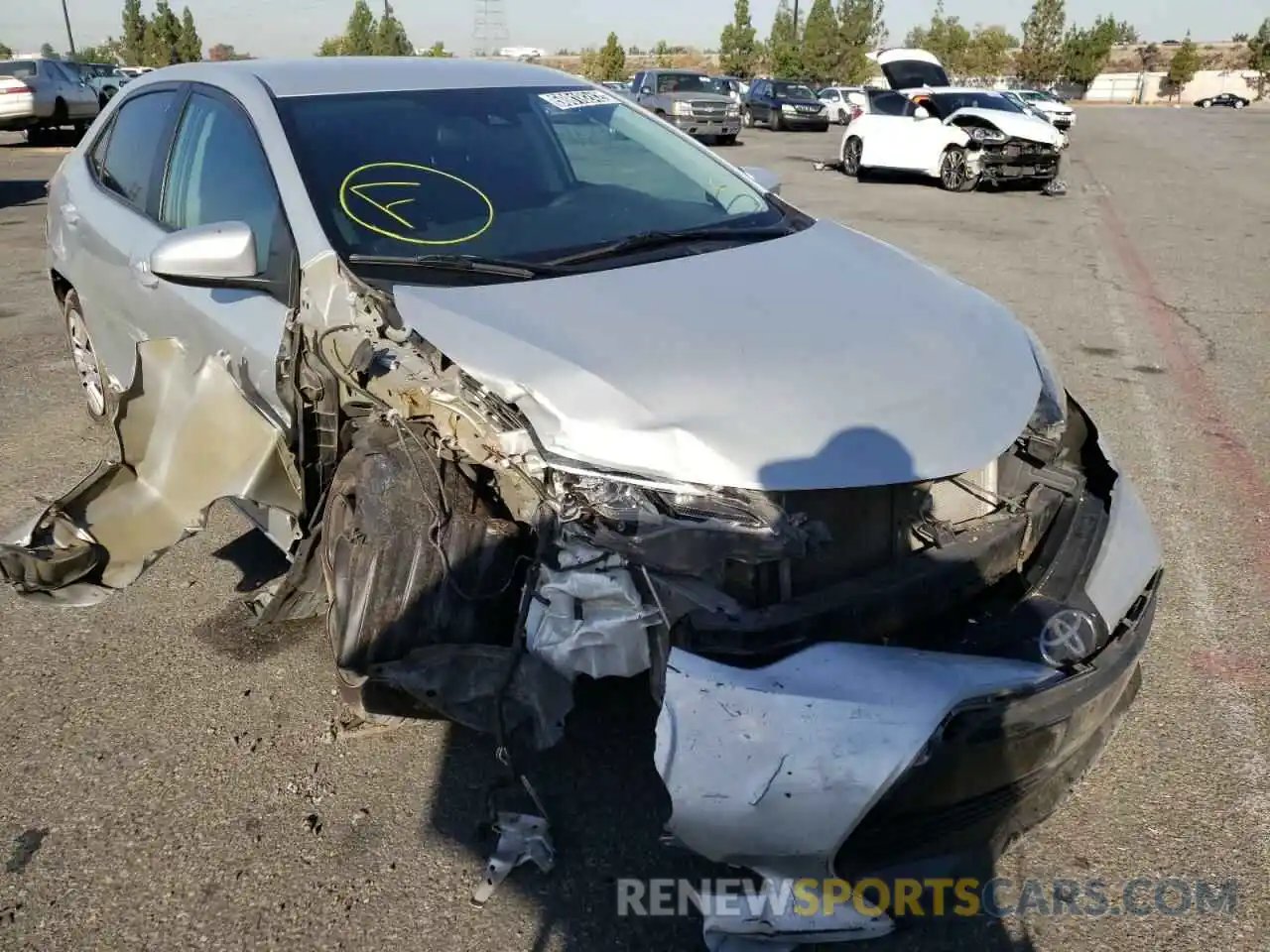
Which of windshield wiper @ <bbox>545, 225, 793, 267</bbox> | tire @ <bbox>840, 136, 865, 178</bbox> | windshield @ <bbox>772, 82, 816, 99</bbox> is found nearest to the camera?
windshield wiper @ <bbox>545, 225, 793, 267</bbox>

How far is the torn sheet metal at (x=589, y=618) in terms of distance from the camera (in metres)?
2.16

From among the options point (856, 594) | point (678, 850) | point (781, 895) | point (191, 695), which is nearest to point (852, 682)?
point (856, 594)

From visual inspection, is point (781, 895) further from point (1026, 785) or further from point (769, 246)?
point (769, 246)

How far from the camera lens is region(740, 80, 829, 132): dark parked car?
29.5m

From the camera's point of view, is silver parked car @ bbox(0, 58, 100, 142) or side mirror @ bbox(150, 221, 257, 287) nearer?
side mirror @ bbox(150, 221, 257, 287)

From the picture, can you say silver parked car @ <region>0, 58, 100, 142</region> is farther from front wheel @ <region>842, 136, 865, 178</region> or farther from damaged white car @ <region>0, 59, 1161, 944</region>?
damaged white car @ <region>0, 59, 1161, 944</region>

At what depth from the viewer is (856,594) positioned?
7.01 ft

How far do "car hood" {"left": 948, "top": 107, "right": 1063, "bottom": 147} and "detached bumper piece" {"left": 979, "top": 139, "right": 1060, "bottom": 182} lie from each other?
0.10m

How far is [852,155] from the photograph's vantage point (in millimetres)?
17078

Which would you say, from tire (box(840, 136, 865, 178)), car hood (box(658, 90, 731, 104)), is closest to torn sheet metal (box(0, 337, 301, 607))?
tire (box(840, 136, 865, 178))

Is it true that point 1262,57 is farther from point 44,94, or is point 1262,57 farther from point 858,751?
point 858,751

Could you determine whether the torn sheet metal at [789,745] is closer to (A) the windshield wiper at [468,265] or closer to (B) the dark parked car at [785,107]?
(A) the windshield wiper at [468,265]

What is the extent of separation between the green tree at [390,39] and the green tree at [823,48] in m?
22.4

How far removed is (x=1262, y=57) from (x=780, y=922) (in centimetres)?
8197
